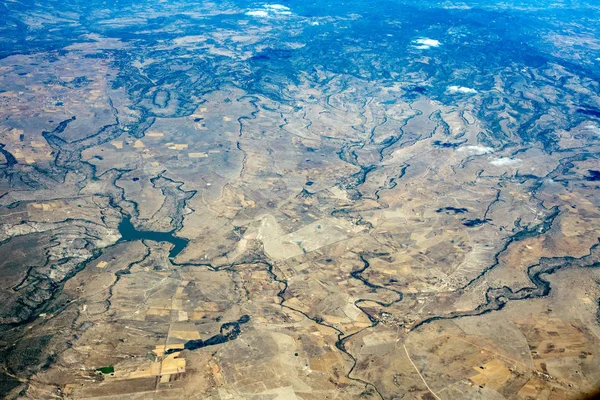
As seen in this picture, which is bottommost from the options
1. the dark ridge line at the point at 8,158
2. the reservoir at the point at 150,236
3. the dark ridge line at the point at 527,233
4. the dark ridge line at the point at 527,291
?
the reservoir at the point at 150,236

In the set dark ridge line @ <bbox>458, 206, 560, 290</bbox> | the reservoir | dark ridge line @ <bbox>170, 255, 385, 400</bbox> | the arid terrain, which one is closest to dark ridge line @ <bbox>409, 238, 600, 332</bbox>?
the arid terrain

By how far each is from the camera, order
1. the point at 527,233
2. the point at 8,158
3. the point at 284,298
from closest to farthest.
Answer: the point at 284,298 → the point at 527,233 → the point at 8,158

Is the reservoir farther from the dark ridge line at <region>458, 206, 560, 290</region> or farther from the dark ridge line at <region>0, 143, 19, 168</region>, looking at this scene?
the dark ridge line at <region>458, 206, 560, 290</region>

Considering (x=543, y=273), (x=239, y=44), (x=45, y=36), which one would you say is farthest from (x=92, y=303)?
(x=45, y=36)

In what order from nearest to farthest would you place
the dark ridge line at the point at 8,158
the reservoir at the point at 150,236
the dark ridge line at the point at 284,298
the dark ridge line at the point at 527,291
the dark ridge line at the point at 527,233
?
the dark ridge line at the point at 284,298 < the dark ridge line at the point at 527,291 < the dark ridge line at the point at 527,233 < the reservoir at the point at 150,236 < the dark ridge line at the point at 8,158

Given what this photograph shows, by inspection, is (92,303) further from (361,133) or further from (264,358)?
(361,133)

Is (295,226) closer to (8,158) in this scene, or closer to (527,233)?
(527,233)

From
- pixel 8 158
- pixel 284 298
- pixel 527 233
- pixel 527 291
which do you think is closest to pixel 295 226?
pixel 284 298

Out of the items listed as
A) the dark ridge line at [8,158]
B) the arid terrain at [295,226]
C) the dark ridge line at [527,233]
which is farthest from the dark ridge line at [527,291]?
the dark ridge line at [8,158]

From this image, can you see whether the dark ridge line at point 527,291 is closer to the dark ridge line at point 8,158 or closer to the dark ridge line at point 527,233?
the dark ridge line at point 527,233

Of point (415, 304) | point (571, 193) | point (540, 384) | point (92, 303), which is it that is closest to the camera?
point (540, 384)

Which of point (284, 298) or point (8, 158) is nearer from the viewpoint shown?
point (284, 298)
